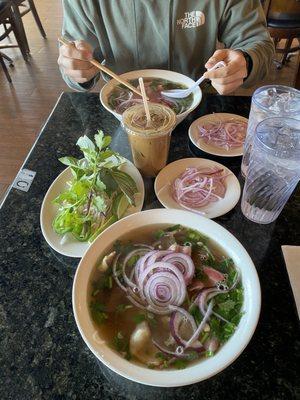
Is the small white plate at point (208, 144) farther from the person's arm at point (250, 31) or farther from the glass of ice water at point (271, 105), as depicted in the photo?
the person's arm at point (250, 31)

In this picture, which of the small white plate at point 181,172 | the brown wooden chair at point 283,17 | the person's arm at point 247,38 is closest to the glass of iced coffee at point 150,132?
the small white plate at point 181,172

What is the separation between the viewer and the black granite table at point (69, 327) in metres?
0.60

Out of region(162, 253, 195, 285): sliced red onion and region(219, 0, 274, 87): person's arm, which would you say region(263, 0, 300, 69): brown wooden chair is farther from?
region(162, 253, 195, 285): sliced red onion

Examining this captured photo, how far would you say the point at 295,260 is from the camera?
0.77 meters

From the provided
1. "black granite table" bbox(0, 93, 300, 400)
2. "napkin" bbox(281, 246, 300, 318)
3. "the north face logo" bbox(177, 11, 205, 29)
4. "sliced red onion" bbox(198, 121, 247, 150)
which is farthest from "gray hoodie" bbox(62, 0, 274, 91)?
"napkin" bbox(281, 246, 300, 318)

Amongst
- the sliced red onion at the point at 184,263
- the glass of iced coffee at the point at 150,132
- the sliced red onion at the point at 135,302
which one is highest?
the glass of iced coffee at the point at 150,132

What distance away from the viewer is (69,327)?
2.24ft

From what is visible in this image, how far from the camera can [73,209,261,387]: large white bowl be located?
20.9 inches

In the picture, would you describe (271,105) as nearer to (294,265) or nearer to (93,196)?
(294,265)

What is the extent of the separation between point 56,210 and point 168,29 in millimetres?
847

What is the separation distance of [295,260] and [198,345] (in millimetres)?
330

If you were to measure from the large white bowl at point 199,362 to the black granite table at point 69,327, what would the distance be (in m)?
0.10

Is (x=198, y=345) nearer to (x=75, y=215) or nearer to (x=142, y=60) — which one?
(x=75, y=215)

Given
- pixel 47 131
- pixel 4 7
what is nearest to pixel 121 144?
pixel 47 131
